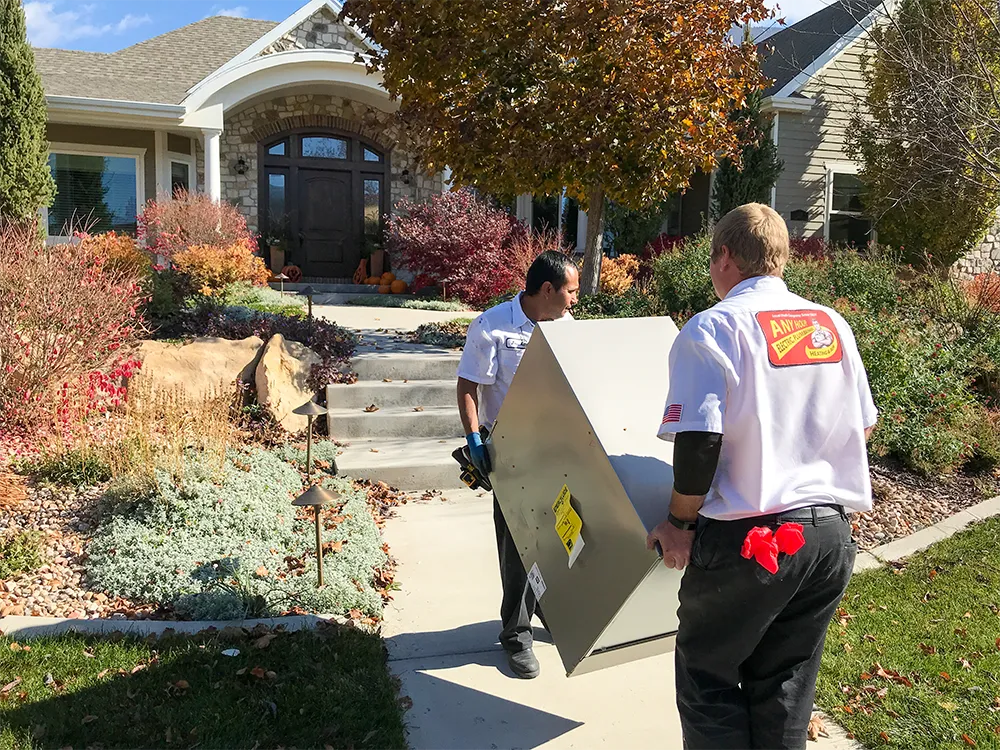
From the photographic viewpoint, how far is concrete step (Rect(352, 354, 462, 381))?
720 centimetres

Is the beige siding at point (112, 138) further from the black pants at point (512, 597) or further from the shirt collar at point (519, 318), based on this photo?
the black pants at point (512, 597)

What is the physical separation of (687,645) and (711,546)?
314 millimetres

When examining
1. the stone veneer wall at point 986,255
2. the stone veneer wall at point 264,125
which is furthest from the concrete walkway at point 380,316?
the stone veneer wall at point 986,255

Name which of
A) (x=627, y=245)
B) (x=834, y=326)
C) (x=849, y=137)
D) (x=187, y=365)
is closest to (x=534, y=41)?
(x=187, y=365)

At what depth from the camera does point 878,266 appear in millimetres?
8555

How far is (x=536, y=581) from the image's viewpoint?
2730 mm

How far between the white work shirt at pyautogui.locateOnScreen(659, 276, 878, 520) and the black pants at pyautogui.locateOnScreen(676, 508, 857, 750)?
8 cm

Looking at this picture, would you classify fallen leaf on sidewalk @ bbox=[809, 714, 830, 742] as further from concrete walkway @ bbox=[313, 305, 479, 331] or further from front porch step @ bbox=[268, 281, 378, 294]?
front porch step @ bbox=[268, 281, 378, 294]

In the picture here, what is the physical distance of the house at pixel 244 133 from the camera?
13328 mm

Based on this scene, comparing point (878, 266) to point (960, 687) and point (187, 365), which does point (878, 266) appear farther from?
point (187, 365)

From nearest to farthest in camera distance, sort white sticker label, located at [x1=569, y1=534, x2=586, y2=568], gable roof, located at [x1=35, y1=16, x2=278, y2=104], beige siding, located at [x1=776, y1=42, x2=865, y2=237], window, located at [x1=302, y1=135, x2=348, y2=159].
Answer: white sticker label, located at [x1=569, y1=534, x2=586, y2=568]
gable roof, located at [x1=35, y1=16, x2=278, y2=104]
window, located at [x1=302, y1=135, x2=348, y2=159]
beige siding, located at [x1=776, y1=42, x2=865, y2=237]

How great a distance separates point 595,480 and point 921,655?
219 cm

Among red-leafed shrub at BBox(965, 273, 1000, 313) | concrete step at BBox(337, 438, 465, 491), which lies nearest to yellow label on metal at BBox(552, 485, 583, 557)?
concrete step at BBox(337, 438, 465, 491)

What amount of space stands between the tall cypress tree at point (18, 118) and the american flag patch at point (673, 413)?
40.1ft
